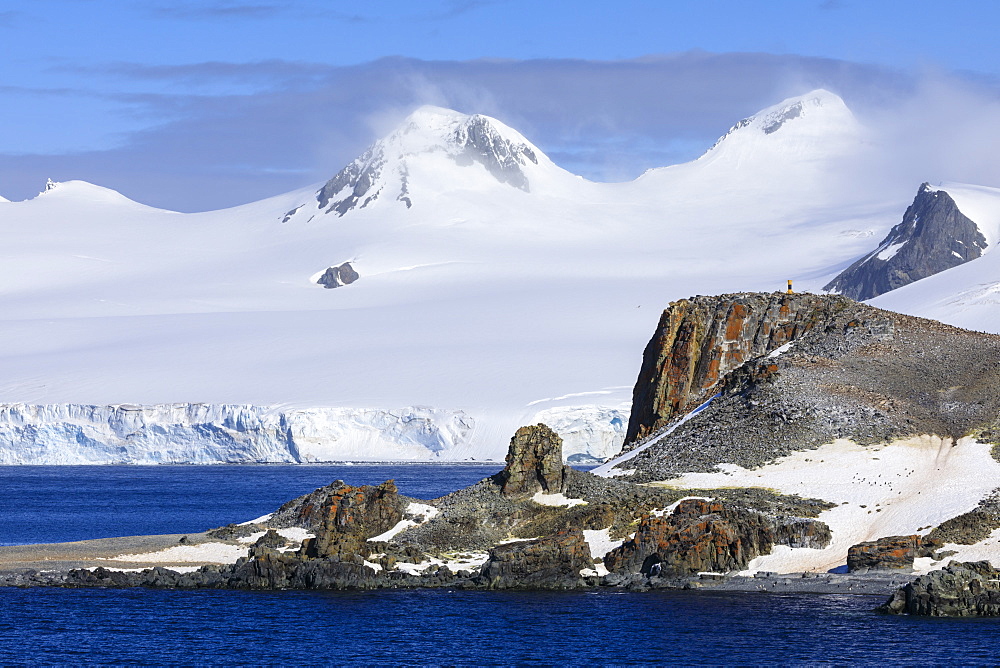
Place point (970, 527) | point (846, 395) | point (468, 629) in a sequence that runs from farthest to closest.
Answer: point (846, 395), point (970, 527), point (468, 629)

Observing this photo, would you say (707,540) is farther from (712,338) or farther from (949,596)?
(712,338)

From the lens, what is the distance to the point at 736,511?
68750 millimetres

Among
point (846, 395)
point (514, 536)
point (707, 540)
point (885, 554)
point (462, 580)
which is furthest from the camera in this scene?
point (846, 395)

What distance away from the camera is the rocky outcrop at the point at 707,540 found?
65.4 meters

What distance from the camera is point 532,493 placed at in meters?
75.5

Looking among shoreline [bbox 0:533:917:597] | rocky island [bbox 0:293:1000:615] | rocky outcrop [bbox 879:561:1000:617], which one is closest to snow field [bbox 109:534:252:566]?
rocky island [bbox 0:293:1000:615]

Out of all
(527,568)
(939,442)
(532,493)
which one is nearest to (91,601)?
(527,568)

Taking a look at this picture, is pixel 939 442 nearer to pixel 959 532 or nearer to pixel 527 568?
pixel 959 532

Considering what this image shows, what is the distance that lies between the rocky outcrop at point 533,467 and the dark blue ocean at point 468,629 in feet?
39.3

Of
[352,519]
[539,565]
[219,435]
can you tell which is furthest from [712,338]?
[219,435]

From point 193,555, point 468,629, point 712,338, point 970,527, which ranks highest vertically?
point 712,338

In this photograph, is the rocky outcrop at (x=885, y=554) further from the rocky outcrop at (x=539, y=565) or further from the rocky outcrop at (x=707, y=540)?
the rocky outcrop at (x=539, y=565)

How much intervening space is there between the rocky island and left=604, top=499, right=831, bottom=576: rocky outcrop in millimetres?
83

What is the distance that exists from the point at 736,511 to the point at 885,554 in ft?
24.4
